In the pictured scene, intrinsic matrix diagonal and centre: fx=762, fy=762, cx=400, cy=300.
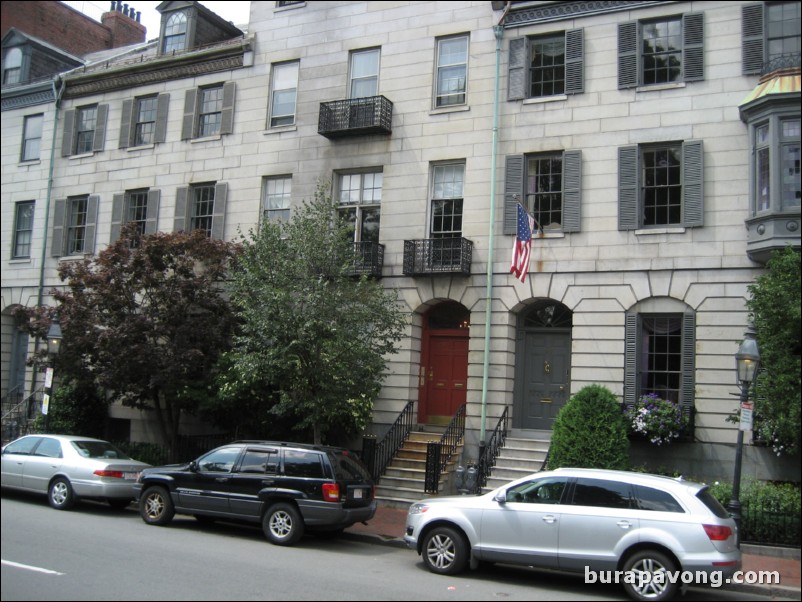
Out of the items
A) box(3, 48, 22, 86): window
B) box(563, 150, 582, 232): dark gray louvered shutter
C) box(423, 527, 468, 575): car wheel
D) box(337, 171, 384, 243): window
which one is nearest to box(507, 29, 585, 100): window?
box(563, 150, 582, 232): dark gray louvered shutter

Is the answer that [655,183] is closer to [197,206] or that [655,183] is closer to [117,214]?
[197,206]

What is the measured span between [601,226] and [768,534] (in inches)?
305

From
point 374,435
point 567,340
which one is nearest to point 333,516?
point 374,435

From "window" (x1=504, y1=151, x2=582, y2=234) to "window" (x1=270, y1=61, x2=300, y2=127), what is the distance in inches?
288

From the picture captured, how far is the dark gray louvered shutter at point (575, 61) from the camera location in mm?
18906

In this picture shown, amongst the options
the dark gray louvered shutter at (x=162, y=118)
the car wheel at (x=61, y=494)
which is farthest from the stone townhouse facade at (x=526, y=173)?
the car wheel at (x=61, y=494)

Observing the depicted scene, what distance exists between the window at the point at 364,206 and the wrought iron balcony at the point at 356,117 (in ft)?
4.13

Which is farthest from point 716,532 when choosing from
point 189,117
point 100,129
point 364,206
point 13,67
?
point 13,67

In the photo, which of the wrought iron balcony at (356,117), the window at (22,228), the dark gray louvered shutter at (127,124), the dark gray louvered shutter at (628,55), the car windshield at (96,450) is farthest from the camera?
the window at (22,228)

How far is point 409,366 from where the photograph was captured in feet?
65.6

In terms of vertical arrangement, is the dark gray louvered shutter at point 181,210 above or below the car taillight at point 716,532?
above

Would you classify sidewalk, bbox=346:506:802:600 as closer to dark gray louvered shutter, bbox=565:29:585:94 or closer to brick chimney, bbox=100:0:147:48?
dark gray louvered shutter, bbox=565:29:585:94

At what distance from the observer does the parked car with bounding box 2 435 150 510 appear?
14711 mm

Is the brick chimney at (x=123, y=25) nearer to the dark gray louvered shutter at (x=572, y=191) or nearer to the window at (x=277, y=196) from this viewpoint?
the window at (x=277, y=196)
